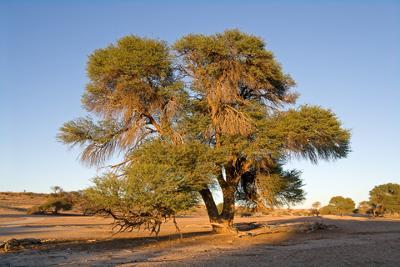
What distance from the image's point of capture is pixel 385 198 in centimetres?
6500

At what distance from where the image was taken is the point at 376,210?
6600 cm

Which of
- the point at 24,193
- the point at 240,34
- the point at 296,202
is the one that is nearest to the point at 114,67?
the point at 240,34

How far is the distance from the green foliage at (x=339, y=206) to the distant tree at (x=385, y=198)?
494 inches

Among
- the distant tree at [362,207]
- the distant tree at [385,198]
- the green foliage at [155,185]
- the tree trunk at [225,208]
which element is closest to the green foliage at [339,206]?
the distant tree at [362,207]

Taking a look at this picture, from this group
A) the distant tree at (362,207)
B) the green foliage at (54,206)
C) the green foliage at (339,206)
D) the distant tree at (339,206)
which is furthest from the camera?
the distant tree at (339,206)

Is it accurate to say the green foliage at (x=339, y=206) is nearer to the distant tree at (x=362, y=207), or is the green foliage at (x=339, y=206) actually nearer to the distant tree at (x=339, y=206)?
the distant tree at (x=339, y=206)

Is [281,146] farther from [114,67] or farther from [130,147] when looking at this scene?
[114,67]

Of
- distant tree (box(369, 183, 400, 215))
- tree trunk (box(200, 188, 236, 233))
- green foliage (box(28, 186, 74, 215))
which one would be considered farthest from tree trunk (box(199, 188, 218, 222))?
distant tree (box(369, 183, 400, 215))

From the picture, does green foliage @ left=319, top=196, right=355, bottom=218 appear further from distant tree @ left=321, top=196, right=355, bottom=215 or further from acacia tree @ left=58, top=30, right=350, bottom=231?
acacia tree @ left=58, top=30, right=350, bottom=231

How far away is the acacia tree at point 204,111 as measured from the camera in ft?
81.2

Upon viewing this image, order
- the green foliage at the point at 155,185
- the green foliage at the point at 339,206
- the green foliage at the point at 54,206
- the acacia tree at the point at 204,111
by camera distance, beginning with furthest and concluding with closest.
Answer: the green foliage at the point at 339,206
the green foliage at the point at 54,206
the acacia tree at the point at 204,111
the green foliage at the point at 155,185

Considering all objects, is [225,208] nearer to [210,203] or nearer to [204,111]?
[210,203]

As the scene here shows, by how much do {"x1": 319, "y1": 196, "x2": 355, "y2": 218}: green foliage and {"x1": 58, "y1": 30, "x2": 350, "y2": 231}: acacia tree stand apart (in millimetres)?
56465

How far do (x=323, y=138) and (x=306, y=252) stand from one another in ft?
34.1
